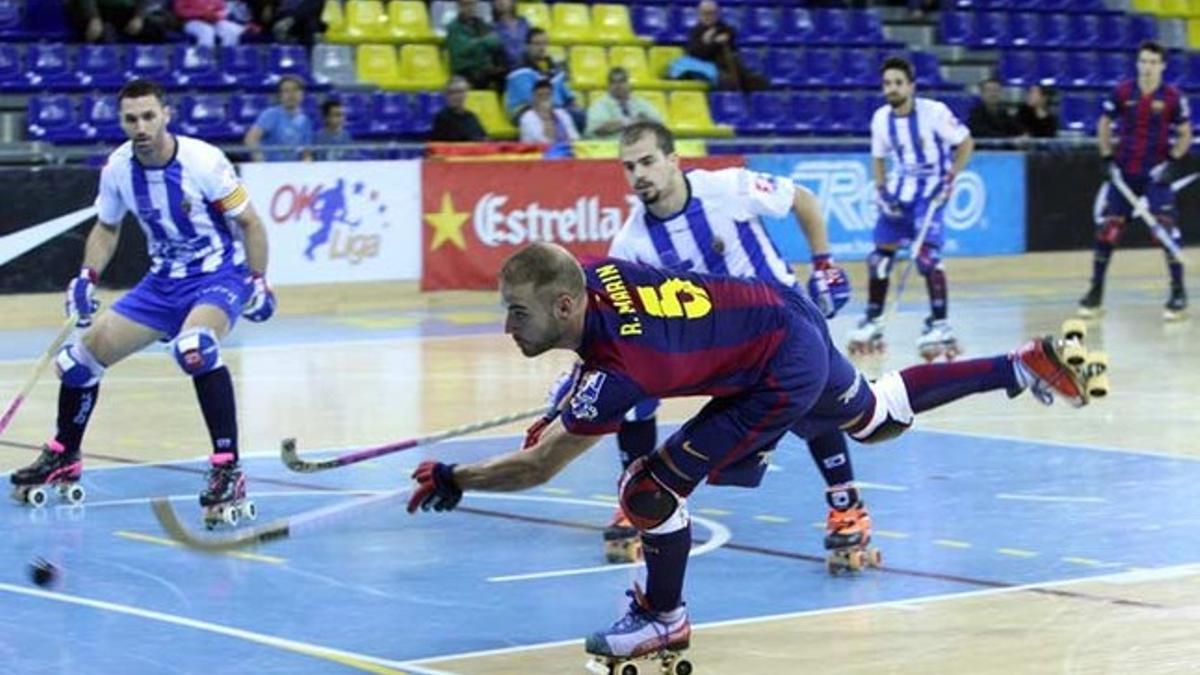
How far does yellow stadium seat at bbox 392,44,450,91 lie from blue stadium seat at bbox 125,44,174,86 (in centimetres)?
288

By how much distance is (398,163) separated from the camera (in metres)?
21.0

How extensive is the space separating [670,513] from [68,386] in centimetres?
455

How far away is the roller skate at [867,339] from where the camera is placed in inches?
696

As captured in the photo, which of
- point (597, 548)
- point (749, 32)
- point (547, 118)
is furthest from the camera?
point (749, 32)

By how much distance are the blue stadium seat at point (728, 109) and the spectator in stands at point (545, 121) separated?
2.83 m

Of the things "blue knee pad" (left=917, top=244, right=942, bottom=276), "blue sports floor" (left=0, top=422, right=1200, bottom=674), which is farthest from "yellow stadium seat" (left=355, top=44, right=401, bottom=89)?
"blue sports floor" (left=0, top=422, right=1200, bottom=674)

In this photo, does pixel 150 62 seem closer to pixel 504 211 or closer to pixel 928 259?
pixel 504 211

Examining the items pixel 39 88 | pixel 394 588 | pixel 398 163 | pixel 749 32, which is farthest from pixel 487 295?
pixel 394 588

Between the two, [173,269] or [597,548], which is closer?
[597,548]

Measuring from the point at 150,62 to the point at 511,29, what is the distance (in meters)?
3.74

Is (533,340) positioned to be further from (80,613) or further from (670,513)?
(80,613)

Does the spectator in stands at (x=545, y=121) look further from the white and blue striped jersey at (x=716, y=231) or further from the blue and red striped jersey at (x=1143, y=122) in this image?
the white and blue striped jersey at (x=716, y=231)

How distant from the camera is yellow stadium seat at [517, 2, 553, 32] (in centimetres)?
2508

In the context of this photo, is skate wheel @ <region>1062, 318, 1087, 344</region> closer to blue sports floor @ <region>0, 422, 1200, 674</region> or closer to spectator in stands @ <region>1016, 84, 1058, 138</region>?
blue sports floor @ <region>0, 422, 1200, 674</region>
